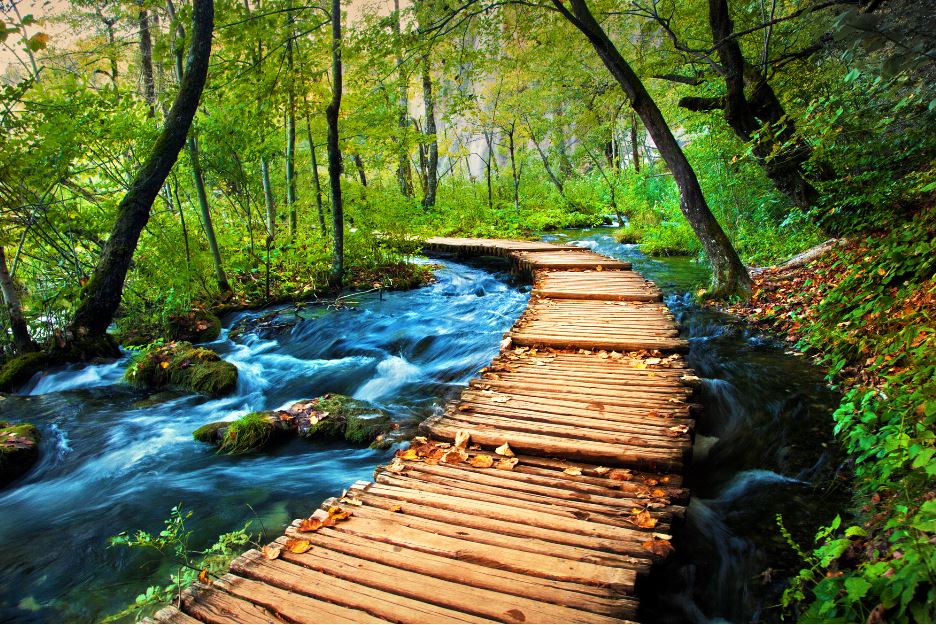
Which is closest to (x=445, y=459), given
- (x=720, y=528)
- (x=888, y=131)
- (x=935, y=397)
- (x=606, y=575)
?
(x=606, y=575)

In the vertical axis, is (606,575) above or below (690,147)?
below

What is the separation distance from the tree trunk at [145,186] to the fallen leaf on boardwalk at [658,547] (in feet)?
25.2

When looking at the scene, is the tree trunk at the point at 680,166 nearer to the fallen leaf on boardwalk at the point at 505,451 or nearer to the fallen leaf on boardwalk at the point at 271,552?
the fallen leaf on boardwalk at the point at 505,451

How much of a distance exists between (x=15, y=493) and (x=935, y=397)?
7370 millimetres

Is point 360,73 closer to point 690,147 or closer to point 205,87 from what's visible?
point 205,87

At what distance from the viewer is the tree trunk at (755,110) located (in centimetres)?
682

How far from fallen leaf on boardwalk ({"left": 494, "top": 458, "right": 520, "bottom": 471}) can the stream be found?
3.27ft

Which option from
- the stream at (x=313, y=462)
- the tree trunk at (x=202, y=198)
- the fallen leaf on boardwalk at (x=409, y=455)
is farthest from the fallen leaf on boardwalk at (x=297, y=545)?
the tree trunk at (x=202, y=198)

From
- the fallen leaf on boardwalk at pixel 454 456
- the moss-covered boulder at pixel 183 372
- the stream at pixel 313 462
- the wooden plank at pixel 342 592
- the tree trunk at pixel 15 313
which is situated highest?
the tree trunk at pixel 15 313

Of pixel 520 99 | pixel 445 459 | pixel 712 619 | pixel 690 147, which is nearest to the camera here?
pixel 712 619

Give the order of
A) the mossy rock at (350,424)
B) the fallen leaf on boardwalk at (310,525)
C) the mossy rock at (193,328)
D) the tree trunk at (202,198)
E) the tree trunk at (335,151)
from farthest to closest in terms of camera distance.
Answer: the tree trunk at (335,151), the mossy rock at (193,328), the tree trunk at (202,198), the mossy rock at (350,424), the fallen leaf on boardwalk at (310,525)

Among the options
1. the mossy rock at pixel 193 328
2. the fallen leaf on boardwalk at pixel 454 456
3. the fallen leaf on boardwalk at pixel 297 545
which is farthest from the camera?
the mossy rock at pixel 193 328

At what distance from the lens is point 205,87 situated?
292 inches

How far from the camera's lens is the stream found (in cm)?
305
